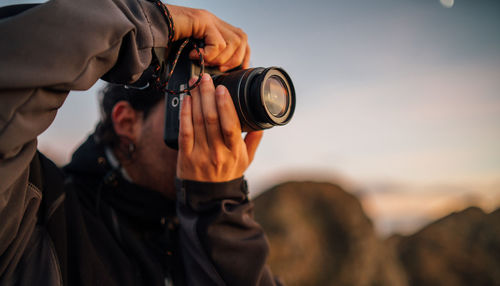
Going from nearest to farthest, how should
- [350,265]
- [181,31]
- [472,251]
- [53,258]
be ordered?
1. [53,258]
2. [181,31]
3. [350,265]
4. [472,251]

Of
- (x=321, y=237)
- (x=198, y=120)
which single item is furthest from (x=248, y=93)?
(x=321, y=237)

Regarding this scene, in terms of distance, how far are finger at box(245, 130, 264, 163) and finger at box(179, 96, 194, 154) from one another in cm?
25

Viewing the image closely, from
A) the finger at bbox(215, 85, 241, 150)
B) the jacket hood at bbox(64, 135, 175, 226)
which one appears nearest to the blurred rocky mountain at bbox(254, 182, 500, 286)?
the jacket hood at bbox(64, 135, 175, 226)

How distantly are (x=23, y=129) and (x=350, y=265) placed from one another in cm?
572

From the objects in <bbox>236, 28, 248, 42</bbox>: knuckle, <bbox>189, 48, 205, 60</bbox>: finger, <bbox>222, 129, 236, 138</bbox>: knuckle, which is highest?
<bbox>236, 28, 248, 42</bbox>: knuckle

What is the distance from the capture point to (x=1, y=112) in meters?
0.50

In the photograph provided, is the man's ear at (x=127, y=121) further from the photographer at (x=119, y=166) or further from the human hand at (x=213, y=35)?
the human hand at (x=213, y=35)

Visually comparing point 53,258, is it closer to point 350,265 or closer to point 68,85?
point 68,85

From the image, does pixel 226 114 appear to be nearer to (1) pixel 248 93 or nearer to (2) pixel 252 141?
(1) pixel 248 93

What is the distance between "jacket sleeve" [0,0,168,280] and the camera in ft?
1.66

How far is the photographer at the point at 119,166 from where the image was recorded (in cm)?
53

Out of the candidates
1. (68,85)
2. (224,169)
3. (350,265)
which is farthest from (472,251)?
(68,85)

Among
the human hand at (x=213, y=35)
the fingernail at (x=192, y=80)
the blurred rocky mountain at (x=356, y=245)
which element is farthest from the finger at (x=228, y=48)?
the blurred rocky mountain at (x=356, y=245)

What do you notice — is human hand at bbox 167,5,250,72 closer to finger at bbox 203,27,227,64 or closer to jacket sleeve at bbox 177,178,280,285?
finger at bbox 203,27,227,64
